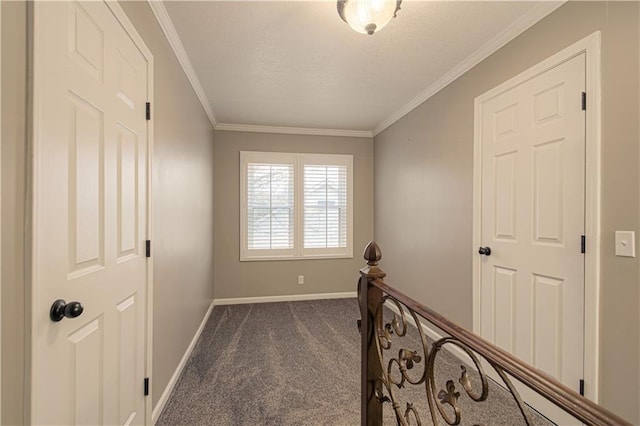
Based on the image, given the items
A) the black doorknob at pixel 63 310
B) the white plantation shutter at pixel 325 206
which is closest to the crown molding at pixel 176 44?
the black doorknob at pixel 63 310

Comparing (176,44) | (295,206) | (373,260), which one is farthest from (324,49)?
(295,206)

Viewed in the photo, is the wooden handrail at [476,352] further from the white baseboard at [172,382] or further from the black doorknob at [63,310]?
the white baseboard at [172,382]

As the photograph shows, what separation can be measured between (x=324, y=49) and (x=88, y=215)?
1.99m

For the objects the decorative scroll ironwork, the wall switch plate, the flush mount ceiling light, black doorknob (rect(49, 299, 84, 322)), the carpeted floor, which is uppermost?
the flush mount ceiling light

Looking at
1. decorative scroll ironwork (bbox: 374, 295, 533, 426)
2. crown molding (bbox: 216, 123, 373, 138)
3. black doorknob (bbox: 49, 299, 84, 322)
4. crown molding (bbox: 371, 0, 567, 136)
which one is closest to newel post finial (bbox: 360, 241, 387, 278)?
decorative scroll ironwork (bbox: 374, 295, 533, 426)

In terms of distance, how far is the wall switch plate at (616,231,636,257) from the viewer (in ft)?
4.55

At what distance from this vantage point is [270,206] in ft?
14.0

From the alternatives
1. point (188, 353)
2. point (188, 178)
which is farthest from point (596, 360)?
point (188, 178)

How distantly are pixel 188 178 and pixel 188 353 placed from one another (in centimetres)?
156

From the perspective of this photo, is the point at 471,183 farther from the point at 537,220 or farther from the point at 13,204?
the point at 13,204

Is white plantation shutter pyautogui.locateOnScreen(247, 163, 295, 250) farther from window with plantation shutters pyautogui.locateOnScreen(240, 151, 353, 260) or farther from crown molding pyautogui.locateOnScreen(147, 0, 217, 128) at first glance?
crown molding pyautogui.locateOnScreen(147, 0, 217, 128)

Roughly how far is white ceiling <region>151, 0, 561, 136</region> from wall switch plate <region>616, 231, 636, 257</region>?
1.42m

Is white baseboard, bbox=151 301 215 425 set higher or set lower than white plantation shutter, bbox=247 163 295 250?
lower

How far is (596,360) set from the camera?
1.54 meters
